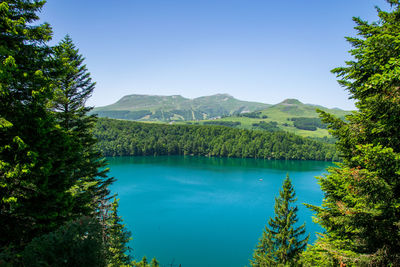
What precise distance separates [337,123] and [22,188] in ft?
35.7

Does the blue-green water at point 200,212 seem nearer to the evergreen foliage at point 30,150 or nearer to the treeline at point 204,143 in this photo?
the evergreen foliage at point 30,150

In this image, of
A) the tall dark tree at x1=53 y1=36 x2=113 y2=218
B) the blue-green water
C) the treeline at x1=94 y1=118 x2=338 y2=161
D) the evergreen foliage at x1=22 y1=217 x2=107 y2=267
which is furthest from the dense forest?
the treeline at x1=94 y1=118 x2=338 y2=161

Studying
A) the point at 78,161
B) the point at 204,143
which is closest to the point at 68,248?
the point at 78,161

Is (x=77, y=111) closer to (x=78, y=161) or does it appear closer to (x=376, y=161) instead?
(x=78, y=161)

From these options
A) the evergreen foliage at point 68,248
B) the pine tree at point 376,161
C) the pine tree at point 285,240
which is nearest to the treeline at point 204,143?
the pine tree at point 285,240

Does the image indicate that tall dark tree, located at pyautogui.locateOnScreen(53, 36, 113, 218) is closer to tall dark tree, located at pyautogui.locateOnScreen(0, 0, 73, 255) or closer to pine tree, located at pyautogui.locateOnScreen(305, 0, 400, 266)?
tall dark tree, located at pyautogui.locateOnScreen(0, 0, 73, 255)

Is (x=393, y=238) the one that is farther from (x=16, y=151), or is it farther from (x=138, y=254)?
(x=138, y=254)

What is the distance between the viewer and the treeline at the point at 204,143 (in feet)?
363

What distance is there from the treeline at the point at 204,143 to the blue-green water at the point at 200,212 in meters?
42.2

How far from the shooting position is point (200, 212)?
38.7 metres

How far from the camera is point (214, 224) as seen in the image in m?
33.8

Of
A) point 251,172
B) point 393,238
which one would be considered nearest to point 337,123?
point 393,238

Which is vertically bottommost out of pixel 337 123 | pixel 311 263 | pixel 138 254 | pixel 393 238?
pixel 138 254

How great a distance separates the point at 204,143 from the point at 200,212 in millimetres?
87317
